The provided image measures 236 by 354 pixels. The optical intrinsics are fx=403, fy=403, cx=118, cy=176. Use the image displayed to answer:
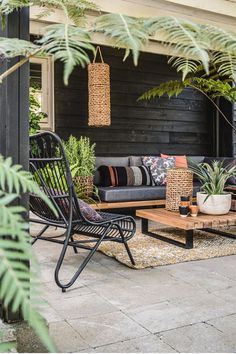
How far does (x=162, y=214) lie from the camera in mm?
3588

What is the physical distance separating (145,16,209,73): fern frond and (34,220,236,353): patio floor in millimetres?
970

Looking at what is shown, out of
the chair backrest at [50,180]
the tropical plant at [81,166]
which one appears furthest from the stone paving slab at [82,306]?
the tropical plant at [81,166]

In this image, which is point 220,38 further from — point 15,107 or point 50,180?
point 50,180

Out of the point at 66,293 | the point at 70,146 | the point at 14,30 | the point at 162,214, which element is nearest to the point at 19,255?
the point at 14,30

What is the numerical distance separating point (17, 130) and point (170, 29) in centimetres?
84

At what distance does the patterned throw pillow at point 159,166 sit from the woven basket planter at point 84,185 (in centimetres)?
108

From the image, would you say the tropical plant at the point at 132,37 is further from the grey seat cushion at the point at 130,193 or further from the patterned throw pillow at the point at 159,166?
the patterned throw pillow at the point at 159,166

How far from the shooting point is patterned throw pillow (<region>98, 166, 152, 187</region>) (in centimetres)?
499

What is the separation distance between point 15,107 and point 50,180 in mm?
1095

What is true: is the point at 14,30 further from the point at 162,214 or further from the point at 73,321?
the point at 162,214

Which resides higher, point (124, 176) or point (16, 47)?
point (16, 47)

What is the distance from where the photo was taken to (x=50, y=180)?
254cm

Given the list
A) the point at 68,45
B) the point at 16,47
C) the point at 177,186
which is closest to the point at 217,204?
the point at 177,186

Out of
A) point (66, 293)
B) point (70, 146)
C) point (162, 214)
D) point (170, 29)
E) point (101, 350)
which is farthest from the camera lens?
point (70, 146)
